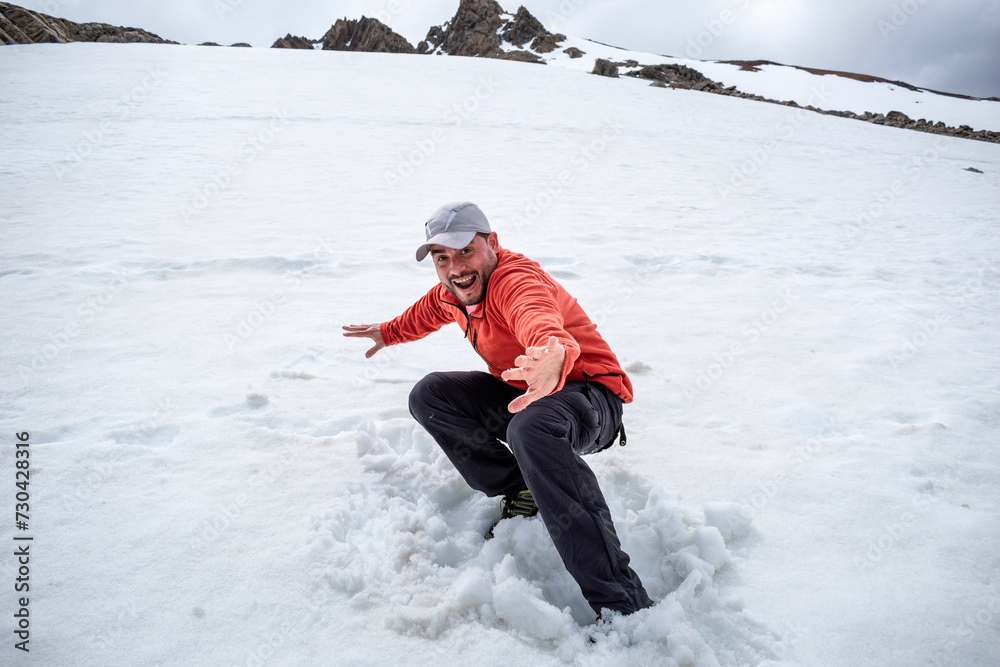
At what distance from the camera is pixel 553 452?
5.81ft

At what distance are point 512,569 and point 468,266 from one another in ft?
3.92

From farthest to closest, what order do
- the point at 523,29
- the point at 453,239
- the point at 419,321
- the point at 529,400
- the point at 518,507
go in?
the point at 523,29 < the point at 419,321 < the point at 518,507 < the point at 453,239 < the point at 529,400

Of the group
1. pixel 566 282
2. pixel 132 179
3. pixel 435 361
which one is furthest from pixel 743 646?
pixel 132 179

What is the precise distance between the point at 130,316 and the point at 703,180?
9.45 metres

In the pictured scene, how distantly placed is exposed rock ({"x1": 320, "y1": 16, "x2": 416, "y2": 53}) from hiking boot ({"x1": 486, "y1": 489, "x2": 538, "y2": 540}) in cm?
5062

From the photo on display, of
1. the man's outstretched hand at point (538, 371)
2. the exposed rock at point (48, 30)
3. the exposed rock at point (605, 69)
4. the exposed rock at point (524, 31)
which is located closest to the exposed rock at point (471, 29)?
the exposed rock at point (524, 31)

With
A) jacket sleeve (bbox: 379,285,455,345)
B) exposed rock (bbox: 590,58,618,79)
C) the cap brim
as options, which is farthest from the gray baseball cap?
exposed rock (bbox: 590,58,618,79)

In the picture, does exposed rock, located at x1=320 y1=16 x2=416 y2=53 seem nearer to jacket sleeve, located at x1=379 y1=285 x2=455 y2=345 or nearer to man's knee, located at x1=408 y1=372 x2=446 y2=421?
jacket sleeve, located at x1=379 y1=285 x2=455 y2=345

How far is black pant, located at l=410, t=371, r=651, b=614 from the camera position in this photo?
5.65 ft

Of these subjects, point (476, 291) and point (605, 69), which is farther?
point (605, 69)

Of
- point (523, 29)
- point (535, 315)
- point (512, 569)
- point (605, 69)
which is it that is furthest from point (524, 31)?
point (512, 569)

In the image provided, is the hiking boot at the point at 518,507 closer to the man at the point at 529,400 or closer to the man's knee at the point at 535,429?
the man at the point at 529,400

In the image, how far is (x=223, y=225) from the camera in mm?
6387

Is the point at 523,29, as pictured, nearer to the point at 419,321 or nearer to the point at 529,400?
the point at 419,321
